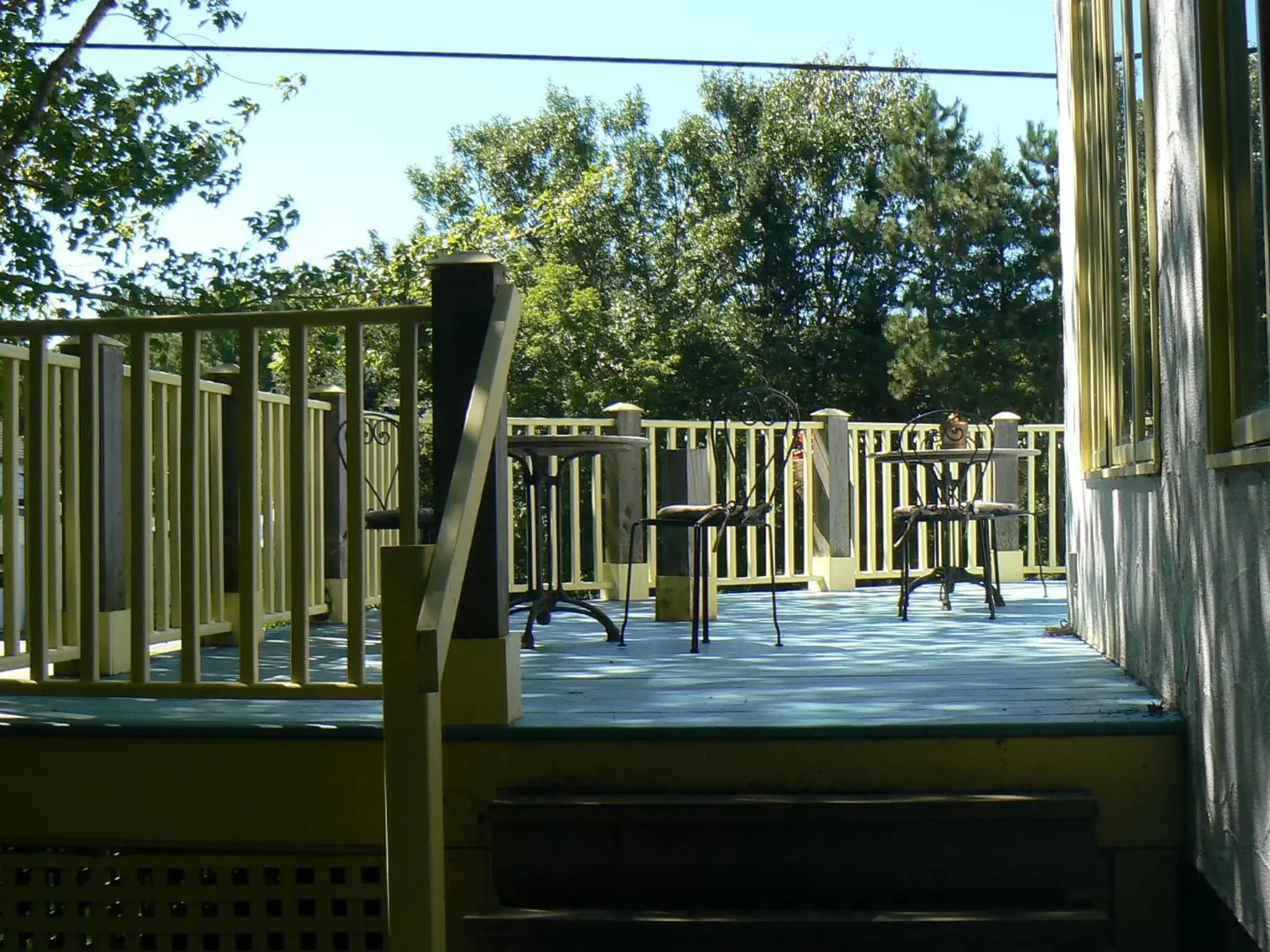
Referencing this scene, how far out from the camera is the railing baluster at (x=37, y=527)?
10.3 feet

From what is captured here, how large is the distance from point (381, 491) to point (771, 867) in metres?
4.13

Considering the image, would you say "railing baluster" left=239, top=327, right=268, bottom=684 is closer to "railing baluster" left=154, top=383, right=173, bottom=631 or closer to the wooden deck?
the wooden deck

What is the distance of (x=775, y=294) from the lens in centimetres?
2562

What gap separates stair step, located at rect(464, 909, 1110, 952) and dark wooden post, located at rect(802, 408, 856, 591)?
5.38 metres

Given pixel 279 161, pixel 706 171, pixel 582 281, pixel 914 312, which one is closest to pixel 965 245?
pixel 914 312

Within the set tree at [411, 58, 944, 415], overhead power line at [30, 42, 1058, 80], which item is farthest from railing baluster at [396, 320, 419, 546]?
tree at [411, 58, 944, 415]

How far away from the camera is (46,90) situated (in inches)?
316

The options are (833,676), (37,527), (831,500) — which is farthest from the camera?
(831,500)

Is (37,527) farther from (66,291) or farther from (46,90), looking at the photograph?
(46,90)

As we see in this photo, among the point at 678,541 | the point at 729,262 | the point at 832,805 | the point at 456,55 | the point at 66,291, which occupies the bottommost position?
the point at 832,805

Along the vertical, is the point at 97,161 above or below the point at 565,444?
above

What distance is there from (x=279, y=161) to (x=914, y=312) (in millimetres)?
15651

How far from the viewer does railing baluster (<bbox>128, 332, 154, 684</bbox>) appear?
9.88ft

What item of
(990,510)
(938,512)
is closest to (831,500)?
(990,510)
